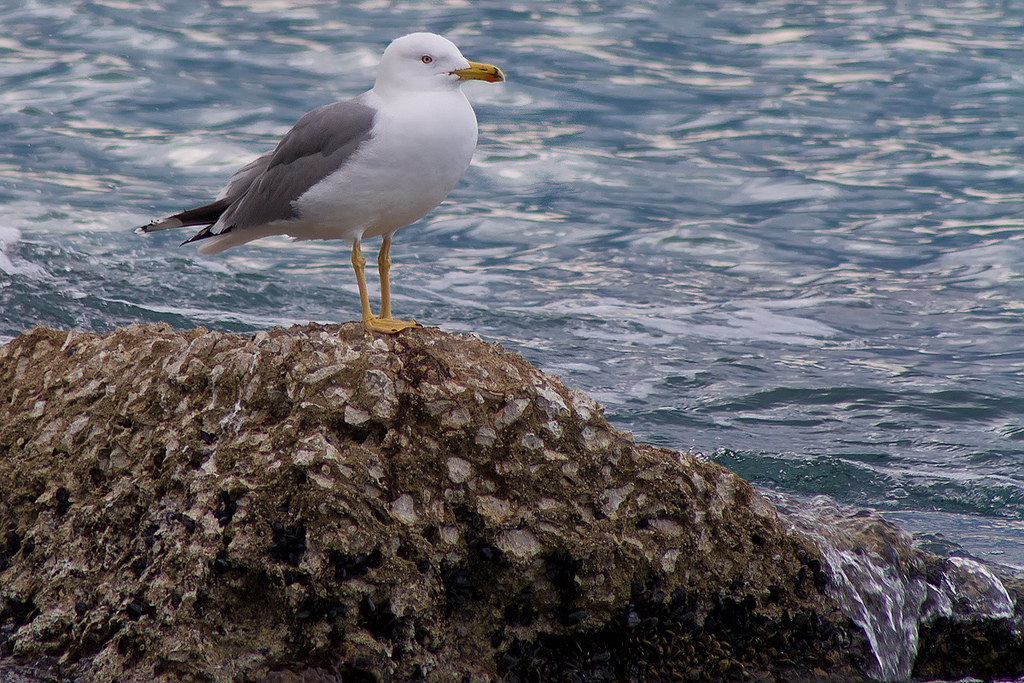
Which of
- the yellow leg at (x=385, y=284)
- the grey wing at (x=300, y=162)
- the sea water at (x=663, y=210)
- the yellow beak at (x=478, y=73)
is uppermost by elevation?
the yellow beak at (x=478, y=73)

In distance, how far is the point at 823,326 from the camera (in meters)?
8.91

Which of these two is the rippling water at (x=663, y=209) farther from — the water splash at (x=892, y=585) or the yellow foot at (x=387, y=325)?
the yellow foot at (x=387, y=325)

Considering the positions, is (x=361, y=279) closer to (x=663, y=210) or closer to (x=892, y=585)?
(x=892, y=585)

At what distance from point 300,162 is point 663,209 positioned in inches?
312

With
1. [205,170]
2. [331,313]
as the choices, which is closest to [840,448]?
[331,313]

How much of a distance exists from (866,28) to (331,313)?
12219 millimetres

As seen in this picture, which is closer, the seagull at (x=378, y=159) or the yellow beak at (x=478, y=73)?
the seagull at (x=378, y=159)

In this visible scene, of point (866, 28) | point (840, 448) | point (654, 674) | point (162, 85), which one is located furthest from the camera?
point (866, 28)

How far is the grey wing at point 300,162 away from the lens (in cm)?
411

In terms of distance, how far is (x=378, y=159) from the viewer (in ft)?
13.2

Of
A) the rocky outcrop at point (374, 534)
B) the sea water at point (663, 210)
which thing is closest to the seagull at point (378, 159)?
the rocky outcrop at point (374, 534)

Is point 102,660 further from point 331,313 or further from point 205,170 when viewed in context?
point 205,170

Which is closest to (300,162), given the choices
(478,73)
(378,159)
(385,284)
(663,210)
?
(378,159)

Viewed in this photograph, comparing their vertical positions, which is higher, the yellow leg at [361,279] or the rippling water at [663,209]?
the yellow leg at [361,279]
